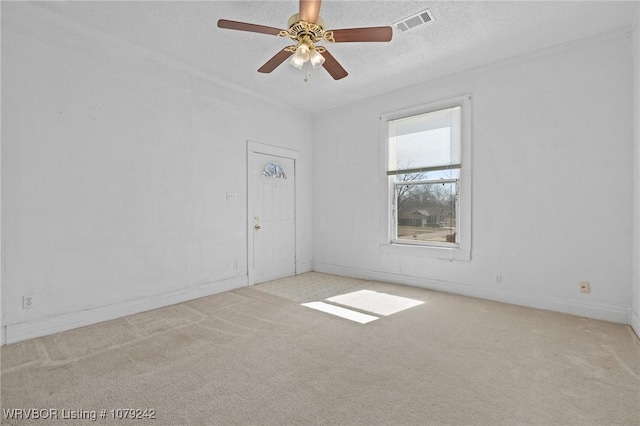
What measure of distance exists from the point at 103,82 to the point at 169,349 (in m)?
2.80

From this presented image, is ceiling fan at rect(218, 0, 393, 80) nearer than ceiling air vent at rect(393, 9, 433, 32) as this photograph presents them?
Yes

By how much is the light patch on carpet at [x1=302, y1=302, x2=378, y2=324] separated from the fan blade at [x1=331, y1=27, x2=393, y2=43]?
2602 millimetres

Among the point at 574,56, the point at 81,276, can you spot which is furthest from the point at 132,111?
the point at 574,56

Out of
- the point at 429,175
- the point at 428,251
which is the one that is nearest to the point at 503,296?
the point at 428,251

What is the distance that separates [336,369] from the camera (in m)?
2.33

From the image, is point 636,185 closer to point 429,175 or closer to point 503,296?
point 503,296

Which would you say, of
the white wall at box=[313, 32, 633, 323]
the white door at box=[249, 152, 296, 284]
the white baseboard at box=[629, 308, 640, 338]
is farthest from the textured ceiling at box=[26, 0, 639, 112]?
the white baseboard at box=[629, 308, 640, 338]

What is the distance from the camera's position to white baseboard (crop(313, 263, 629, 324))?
3.27 m

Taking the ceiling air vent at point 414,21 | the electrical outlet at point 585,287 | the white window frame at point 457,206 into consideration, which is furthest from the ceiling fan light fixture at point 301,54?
the electrical outlet at point 585,287

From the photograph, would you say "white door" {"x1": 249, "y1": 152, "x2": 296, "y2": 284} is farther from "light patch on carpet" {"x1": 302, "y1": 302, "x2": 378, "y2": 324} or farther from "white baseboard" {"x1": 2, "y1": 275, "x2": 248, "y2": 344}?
"light patch on carpet" {"x1": 302, "y1": 302, "x2": 378, "y2": 324}

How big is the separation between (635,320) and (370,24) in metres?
3.75

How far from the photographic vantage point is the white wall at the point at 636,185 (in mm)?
2943

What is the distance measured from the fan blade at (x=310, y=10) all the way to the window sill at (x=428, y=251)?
10.9ft

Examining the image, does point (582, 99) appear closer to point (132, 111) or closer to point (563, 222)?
point (563, 222)
